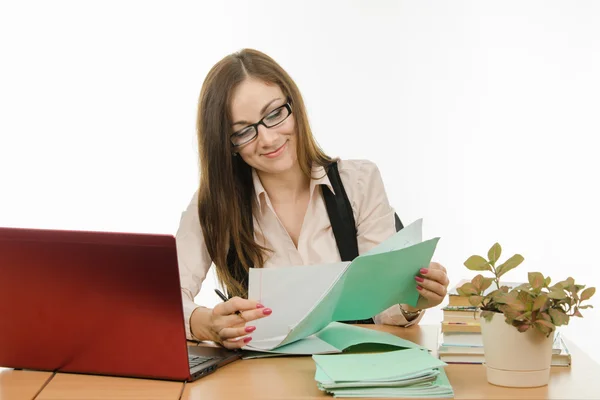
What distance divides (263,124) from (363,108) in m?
2.07

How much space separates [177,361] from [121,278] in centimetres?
17

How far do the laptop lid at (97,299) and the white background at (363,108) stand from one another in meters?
2.68

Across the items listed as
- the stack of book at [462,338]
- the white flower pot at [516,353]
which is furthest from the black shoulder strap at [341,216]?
the white flower pot at [516,353]

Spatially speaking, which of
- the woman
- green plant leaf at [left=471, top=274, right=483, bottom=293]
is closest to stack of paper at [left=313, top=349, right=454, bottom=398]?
green plant leaf at [left=471, top=274, right=483, bottom=293]

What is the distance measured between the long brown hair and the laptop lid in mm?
717

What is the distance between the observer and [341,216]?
2143 millimetres

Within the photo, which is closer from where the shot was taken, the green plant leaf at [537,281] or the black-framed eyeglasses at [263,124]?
the green plant leaf at [537,281]

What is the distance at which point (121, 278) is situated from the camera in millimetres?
1251

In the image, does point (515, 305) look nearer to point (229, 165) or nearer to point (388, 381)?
point (388, 381)

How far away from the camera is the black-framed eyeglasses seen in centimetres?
190

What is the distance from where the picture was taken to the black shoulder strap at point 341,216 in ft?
6.97

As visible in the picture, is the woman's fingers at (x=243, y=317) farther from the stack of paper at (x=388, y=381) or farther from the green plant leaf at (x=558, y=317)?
the green plant leaf at (x=558, y=317)

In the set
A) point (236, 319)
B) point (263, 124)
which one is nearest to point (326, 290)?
point (236, 319)

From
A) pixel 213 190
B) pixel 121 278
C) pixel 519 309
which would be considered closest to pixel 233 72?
pixel 213 190
